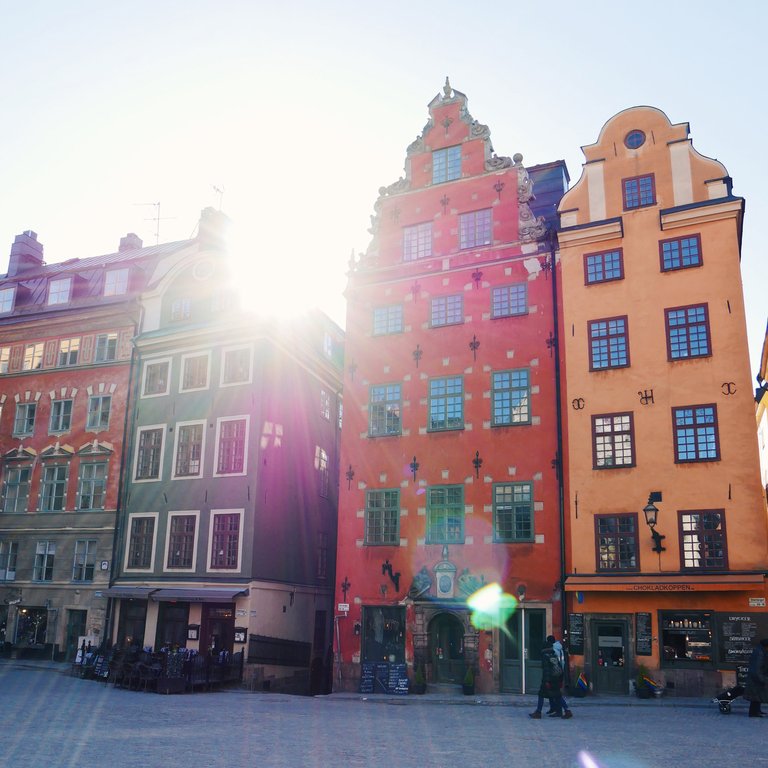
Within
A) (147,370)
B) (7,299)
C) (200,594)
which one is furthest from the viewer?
(7,299)

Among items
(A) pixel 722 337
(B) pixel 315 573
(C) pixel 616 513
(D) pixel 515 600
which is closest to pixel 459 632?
(D) pixel 515 600

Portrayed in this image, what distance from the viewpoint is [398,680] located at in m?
26.0

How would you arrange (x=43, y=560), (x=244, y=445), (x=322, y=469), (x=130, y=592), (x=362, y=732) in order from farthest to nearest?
(x=322, y=469) < (x=43, y=560) < (x=244, y=445) < (x=130, y=592) < (x=362, y=732)

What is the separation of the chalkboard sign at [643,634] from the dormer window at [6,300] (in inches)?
1306

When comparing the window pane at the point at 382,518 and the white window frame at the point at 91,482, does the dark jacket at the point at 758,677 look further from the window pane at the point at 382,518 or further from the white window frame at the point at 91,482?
the white window frame at the point at 91,482

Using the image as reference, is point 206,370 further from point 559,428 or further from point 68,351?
point 559,428

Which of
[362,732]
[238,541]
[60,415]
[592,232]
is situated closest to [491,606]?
[238,541]

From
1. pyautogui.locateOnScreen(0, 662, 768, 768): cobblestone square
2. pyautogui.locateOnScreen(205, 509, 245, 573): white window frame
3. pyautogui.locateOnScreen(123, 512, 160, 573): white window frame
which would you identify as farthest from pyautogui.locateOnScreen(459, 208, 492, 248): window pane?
pyautogui.locateOnScreen(123, 512, 160, 573): white window frame

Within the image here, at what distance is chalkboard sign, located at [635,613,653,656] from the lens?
23.7 m

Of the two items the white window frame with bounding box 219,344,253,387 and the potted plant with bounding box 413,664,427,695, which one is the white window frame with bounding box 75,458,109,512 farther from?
the potted plant with bounding box 413,664,427,695

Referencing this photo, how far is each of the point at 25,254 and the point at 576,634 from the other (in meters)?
Result: 36.5

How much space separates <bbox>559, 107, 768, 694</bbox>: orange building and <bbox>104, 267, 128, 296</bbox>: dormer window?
21.0 meters

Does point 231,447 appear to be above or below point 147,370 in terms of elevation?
below

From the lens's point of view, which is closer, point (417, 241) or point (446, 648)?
point (446, 648)
